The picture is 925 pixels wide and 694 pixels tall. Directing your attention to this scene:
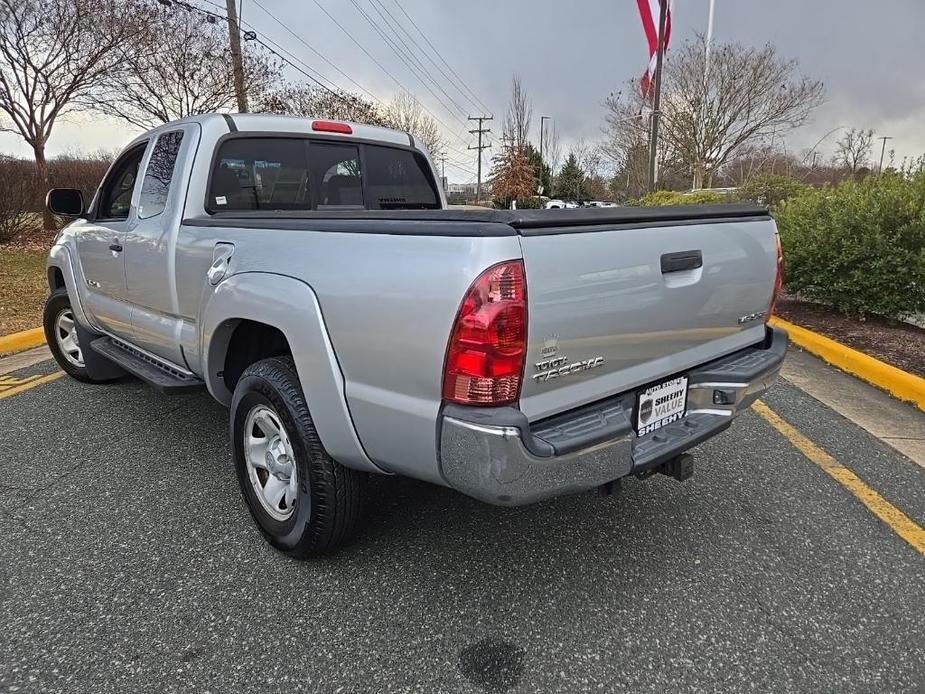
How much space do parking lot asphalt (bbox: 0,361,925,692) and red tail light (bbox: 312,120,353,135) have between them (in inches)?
81.5

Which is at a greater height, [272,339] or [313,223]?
[313,223]

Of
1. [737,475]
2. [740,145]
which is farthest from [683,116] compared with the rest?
[737,475]

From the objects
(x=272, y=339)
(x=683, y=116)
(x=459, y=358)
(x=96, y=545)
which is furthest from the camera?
(x=683, y=116)

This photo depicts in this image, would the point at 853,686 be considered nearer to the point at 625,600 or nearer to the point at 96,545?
the point at 625,600

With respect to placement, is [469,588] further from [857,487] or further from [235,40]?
[235,40]

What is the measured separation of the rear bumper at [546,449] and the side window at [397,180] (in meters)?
2.48

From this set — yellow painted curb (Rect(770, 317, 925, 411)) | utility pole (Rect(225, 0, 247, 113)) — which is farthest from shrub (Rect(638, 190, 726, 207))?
utility pole (Rect(225, 0, 247, 113))

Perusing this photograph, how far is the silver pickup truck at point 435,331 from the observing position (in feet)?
6.18

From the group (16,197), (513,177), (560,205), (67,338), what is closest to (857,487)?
(67,338)

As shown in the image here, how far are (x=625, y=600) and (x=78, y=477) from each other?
2896 millimetres

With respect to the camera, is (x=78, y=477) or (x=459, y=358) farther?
(x=78, y=477)

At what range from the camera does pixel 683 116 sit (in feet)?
93.4

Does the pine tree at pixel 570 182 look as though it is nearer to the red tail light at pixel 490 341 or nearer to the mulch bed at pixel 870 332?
the mulch bed at pixel 870 332

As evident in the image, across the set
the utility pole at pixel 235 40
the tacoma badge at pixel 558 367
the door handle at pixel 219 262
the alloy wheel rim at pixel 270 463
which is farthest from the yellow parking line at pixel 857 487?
the utility pole at pixel 235 40
